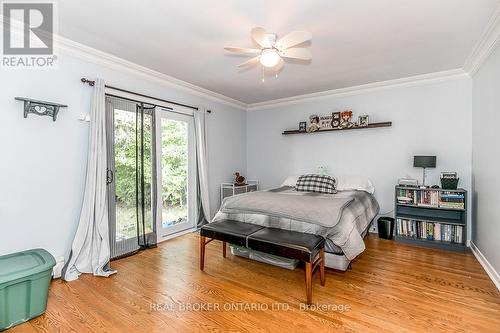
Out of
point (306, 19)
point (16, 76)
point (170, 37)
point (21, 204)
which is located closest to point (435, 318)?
point (306, 19)

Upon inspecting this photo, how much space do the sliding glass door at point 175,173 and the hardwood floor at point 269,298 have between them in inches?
36.7

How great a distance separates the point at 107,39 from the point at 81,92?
67 centimetres

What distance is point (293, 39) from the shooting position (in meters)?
2.14

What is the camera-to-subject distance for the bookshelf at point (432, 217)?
11.0 feet

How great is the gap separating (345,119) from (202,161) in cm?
259

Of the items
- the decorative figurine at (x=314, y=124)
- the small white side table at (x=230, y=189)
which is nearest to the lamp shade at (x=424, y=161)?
the decorative figurine at (x=314, y=124)

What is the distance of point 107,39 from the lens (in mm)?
2621

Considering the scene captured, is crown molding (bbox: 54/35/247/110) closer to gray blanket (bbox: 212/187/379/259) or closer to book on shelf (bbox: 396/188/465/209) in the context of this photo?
gray blanket (bbox: 212/187/379/259)

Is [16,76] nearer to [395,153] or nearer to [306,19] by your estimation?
[306,19]

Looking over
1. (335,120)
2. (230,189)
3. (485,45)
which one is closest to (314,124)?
(335,120)

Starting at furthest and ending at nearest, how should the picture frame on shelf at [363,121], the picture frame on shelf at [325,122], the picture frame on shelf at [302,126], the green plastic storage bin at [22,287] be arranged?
the picture frame on shelf at [302,126]
the picture frame on shelf at [325,122]
the picture frame on shelf at [363,121]
the green plastic storage bin at [22,287]

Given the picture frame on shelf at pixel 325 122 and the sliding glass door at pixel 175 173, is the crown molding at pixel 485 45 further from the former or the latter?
the sliding glass door at pixel 175 173

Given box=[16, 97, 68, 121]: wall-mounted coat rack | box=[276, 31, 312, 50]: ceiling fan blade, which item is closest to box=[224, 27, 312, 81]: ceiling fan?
box=[276, 31, 312, 50]: ceiling fan blade

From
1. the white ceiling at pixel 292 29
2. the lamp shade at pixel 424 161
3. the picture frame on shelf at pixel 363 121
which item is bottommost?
the lamp shade at pixel 424 161
